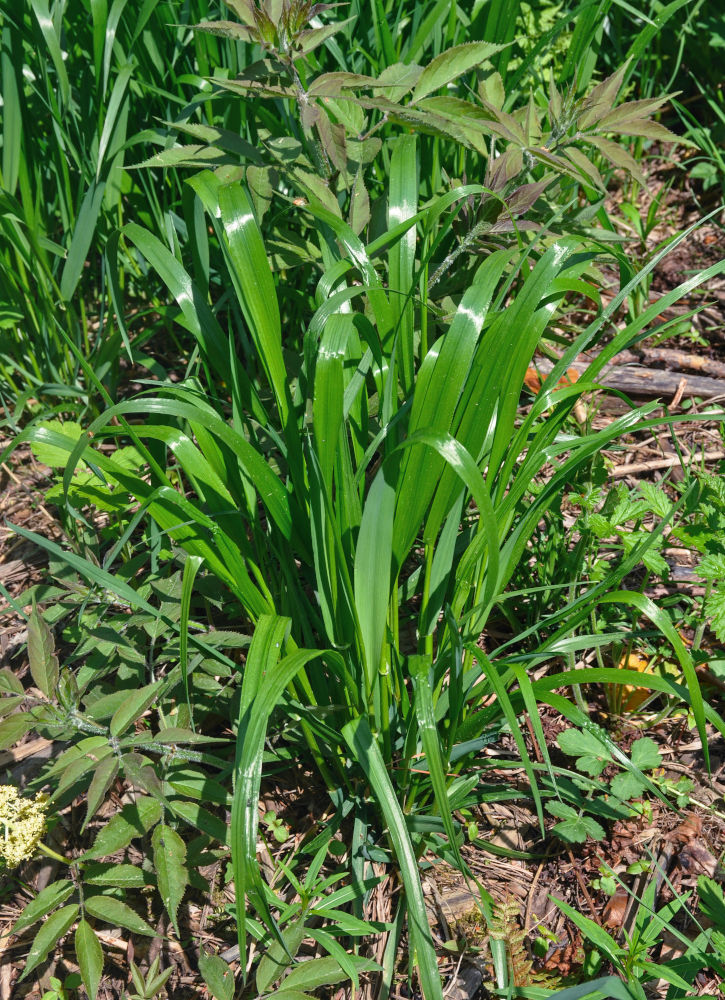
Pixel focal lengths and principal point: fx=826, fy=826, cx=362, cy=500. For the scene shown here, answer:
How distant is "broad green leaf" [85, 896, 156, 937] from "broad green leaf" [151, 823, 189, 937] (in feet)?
0.21

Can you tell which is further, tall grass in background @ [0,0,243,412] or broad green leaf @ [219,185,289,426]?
tall grass in background @ [0,0,243,412]

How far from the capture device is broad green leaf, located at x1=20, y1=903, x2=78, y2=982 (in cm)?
121

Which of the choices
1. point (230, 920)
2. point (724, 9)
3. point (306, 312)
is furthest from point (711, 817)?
point (724, 9)

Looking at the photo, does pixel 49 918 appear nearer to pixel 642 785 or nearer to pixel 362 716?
pixel 362 716

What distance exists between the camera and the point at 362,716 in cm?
129

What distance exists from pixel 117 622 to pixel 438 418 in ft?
2.32

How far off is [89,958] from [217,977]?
7.6 inches

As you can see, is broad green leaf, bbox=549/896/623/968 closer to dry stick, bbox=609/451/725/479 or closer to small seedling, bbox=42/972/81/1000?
small seedling, bbox=42/972/81/1000

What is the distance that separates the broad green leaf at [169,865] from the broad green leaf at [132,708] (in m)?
0.16

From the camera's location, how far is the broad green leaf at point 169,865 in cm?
121

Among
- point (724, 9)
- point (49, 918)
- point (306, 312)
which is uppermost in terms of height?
point (724, 9)

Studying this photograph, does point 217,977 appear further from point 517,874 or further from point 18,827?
point 517,874

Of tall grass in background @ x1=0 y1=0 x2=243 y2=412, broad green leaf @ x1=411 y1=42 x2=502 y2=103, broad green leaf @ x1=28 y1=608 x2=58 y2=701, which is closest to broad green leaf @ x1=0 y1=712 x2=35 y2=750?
broad green leaf @ x1=28 y1=608 x2=58 y2=701

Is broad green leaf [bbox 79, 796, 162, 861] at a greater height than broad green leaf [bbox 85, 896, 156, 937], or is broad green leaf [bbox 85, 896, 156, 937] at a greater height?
broad green leaf [bbox 79, 796, 162, 861]
